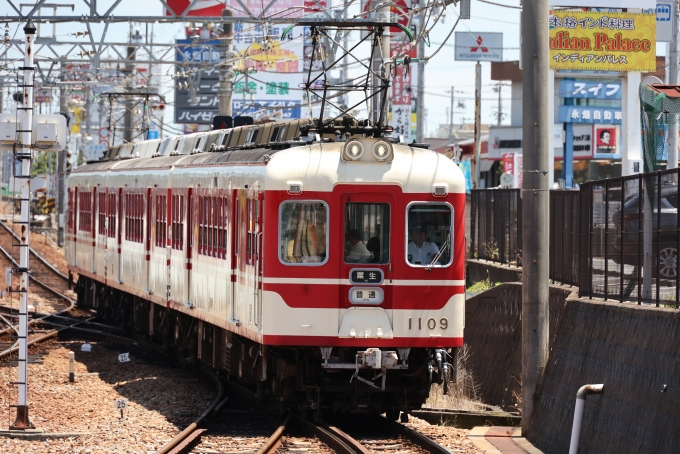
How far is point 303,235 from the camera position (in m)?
12.5

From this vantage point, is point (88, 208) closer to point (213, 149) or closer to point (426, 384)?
point (213, 149)

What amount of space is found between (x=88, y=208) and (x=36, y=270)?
1331cm

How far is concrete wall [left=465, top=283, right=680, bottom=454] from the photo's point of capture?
9539 mm

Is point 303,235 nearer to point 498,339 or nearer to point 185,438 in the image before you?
point 185,438

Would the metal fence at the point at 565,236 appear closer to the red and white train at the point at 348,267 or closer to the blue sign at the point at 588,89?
the red and white train at the point at 348,267

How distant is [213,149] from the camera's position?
1670 centimetres

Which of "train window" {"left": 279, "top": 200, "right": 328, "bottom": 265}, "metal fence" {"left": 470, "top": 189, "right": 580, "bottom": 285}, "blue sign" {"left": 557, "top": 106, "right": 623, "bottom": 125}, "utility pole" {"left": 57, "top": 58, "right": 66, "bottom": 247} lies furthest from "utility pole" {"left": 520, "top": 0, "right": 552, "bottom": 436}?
"blue sign" {"left": 557, "top": 106, "right": 623, "bottom": 125}

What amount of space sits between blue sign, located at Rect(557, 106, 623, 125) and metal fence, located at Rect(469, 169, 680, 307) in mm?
30219

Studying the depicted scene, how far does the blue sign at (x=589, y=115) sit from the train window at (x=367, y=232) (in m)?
35.2

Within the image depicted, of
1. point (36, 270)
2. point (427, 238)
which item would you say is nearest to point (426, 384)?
point (427, 238)

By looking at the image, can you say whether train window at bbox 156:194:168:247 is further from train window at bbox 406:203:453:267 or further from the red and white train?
train window at bbox 406:203:453:267

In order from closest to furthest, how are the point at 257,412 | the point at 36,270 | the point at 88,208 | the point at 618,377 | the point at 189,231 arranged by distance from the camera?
1. the point at 618,377
2. the point at 257,412
3. the point at 189,231
4. the point at 88,208
5. the point at 36,270

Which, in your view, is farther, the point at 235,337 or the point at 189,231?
the point at 189,231

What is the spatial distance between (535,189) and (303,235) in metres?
2.20
